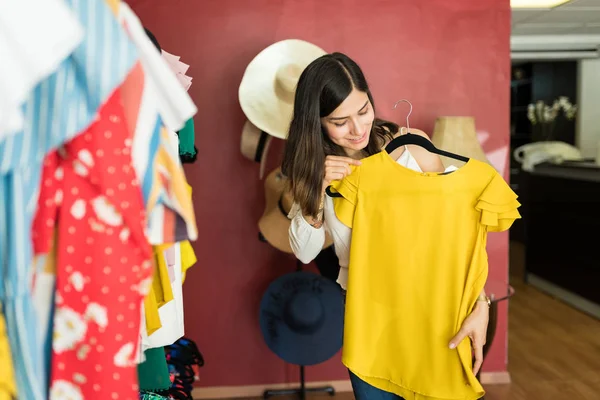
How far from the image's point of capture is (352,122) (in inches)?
65.6

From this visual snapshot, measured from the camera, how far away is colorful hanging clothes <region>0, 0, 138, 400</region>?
79 centimetres

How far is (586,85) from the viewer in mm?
7812

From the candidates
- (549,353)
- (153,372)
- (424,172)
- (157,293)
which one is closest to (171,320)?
(153,372)

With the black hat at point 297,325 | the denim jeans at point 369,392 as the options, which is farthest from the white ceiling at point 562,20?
the denim jeans at point 369,392

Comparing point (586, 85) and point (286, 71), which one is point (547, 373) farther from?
point (586, 85)

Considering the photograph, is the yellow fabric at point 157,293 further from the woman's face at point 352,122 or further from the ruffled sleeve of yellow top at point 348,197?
the woman's face at point 352,122

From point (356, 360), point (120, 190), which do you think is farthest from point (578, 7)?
point (120, 190)

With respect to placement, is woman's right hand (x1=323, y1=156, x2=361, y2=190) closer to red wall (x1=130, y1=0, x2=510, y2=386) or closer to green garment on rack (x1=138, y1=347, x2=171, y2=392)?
green garment on rack (x1=138, y1=347, x2=171, y2=392)

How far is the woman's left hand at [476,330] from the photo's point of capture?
1.48 m

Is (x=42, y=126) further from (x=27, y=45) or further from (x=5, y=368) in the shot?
(x=5, y=368)

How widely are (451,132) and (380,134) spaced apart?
95 cm

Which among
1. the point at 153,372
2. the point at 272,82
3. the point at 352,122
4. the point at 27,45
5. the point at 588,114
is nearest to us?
the point at 27,45

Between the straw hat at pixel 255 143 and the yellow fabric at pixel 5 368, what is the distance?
1944 mm

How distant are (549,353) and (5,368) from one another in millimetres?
3350
